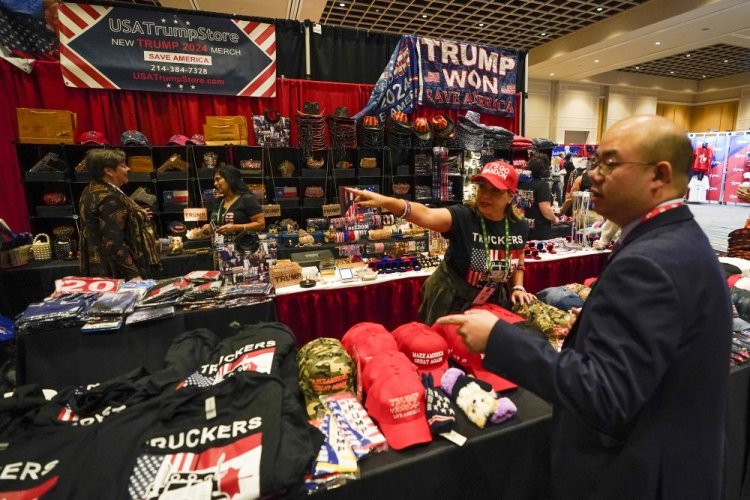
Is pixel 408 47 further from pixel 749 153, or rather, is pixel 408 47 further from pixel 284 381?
pixel 749 153

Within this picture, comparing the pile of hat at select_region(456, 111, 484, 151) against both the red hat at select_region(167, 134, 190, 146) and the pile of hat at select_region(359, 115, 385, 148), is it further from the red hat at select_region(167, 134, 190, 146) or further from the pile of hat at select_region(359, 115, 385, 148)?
the red hat at select_region(167, 134, 190, 146)

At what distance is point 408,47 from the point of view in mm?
5211

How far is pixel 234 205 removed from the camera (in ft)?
12.1

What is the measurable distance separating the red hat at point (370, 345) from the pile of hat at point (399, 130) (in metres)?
4.28

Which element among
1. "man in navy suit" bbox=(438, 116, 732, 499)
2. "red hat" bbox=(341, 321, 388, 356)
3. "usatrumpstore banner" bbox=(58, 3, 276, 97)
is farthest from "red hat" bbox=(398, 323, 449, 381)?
"usatrumpstore banner" bbox=(58, 3, 276, 97)

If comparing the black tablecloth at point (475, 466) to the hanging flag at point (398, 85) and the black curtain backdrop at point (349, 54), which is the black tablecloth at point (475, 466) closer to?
the hanging flag at point (398, 85)

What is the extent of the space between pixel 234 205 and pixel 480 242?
245 centimetres

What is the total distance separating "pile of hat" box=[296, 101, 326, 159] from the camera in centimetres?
520

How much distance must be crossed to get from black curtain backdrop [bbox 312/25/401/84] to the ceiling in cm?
163

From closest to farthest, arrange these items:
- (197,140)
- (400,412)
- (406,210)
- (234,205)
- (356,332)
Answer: (400,412)
(356,332)
(406,210)
(234,205)
(197,140)

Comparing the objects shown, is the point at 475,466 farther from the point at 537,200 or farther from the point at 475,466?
the point at 537,200

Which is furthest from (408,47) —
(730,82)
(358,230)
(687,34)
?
(730,82)

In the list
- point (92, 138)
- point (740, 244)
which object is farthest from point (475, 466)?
point (92, 138)

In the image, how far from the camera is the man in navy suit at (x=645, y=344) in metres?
0.80
